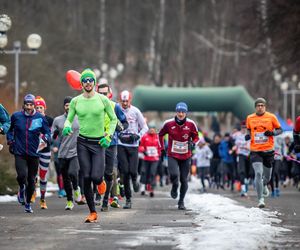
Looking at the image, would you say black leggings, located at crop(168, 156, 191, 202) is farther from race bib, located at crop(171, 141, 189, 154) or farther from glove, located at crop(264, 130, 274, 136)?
→ glove, located at crop(264, 130, 274, 136)

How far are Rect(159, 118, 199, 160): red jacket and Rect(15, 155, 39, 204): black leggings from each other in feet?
8.34

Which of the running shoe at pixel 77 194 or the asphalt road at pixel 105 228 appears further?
the running shoe at pixel 77 194

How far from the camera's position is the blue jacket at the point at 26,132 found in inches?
732

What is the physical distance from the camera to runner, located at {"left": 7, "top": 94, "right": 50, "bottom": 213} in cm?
1858

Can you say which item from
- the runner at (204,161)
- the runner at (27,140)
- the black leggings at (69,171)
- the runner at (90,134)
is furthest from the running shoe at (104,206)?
the runner at (204,161)

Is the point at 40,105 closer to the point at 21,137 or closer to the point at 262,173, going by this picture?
the point at 21,137

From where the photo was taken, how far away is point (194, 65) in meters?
78.8

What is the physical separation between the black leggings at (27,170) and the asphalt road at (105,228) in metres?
0.37

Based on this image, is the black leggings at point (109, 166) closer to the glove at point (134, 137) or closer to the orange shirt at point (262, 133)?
the glove at point (134, 137)

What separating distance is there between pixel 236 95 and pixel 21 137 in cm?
3094

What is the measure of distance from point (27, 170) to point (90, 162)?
3.30m

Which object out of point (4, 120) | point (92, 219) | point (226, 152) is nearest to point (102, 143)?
point (92, 219)

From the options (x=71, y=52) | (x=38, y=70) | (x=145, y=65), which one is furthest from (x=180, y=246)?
(x=145, y=65)

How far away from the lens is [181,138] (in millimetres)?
20172
